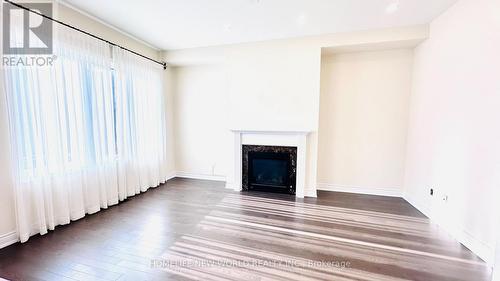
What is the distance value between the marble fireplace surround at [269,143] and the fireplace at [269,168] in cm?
7

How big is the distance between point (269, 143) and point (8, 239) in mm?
3476

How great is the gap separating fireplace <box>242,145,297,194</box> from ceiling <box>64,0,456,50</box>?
1965 mm

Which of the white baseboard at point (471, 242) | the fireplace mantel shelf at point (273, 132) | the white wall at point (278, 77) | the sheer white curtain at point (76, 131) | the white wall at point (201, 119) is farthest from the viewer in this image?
the white wall at point (201, 119)

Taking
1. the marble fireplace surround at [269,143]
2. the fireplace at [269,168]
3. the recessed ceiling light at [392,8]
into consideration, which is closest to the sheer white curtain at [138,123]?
the marble fireplace surround at [269,143]

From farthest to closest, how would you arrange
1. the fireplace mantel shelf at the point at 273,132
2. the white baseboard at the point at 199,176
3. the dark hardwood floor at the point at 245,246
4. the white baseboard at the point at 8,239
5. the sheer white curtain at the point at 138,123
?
the white baseboard at the point at 199,176 → the fireplace mantel shelf at the point at 273,132 → the sheer white curtain at the point at 138,123 → the white baseboard at the point at 8,239 → the dark hardwood floor at the point at 245,246

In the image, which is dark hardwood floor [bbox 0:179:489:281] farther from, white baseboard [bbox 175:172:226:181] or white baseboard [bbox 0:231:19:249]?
white baseboard [bbox 175:172:226:181]

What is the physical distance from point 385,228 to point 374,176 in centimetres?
149

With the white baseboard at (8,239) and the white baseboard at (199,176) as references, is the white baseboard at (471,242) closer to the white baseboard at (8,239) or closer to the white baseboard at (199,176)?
the white baseboard at (199,176)

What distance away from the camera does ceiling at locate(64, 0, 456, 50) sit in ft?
8.82

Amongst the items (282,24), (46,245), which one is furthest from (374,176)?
(46,245)

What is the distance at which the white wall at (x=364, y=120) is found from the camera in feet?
12.6

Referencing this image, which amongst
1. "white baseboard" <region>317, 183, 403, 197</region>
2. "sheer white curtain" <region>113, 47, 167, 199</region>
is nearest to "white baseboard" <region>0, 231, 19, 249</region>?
→ "sheer white curtain" <region>113, 47, 167, 199</region>

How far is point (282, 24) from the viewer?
3277 mm

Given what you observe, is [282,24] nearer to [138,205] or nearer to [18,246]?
[138,205]
